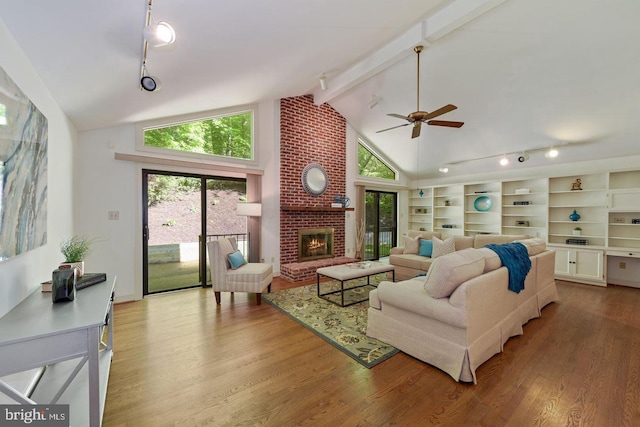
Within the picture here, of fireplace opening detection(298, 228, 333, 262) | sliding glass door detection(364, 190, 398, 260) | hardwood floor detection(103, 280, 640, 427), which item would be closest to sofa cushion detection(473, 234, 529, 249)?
hardwood floor detection(103, 280, 640, 427)

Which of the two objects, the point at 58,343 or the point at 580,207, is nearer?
the point at 58,343

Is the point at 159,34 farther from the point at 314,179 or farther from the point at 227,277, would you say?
the point at 314,179

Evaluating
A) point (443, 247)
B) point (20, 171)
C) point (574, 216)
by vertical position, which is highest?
point (20, 171)

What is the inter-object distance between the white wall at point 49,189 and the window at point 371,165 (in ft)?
18.0

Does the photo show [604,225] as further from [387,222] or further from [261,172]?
[261,172]

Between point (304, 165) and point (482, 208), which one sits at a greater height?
point (304, 165)

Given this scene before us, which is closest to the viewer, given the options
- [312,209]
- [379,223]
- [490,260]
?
[490,260]

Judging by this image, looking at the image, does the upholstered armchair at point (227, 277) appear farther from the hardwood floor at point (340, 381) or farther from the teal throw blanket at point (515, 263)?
the teal throw blanket at point (515, 263)

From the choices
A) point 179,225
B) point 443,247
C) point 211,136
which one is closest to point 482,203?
A: point 443,247

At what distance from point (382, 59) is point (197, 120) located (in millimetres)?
3131

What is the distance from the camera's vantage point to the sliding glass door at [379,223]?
710 centimetres

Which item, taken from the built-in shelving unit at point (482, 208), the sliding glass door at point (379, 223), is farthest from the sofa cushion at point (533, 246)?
the sliding glass door at point (379, 223)

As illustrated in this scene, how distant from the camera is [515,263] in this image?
2.70 meters

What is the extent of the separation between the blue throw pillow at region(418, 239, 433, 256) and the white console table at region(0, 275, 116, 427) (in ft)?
15.2
